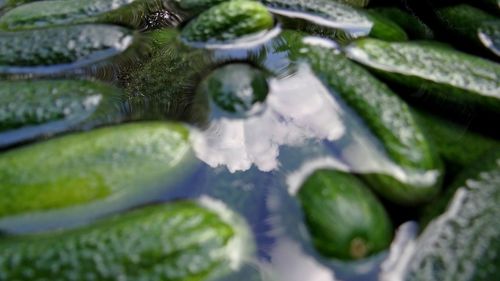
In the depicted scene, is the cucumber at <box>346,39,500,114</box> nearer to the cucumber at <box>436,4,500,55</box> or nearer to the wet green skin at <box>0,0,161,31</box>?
the cucumber at <box>436,4,500,55</box>

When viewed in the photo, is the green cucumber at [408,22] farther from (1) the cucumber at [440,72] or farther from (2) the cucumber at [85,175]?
(2) the cucumber at [85,175]

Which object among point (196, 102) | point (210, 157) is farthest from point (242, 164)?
point (196, 102)

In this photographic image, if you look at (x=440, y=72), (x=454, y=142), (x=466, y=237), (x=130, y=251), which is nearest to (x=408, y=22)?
(x=440, y=72)

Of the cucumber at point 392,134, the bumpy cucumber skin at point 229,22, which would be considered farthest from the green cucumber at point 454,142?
the bumpy cucumber skin at point 229,22

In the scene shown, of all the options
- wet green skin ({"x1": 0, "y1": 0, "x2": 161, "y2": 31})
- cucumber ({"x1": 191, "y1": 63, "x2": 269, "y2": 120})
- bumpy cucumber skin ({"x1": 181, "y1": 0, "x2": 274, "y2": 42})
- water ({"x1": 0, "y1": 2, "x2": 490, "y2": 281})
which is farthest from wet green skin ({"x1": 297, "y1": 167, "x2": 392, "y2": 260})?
wet green skin ({"x1": 0, "y1": 0, "x2": 161, "y2": 31})

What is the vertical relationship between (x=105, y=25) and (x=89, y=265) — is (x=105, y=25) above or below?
above

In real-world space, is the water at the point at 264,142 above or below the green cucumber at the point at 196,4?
below

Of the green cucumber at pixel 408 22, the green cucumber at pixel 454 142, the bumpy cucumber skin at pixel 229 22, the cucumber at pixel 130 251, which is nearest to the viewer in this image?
the cucumber at pixel 130 251

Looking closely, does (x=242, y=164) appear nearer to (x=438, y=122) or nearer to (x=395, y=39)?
(x=438, y=122)

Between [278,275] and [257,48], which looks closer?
[278,275]
